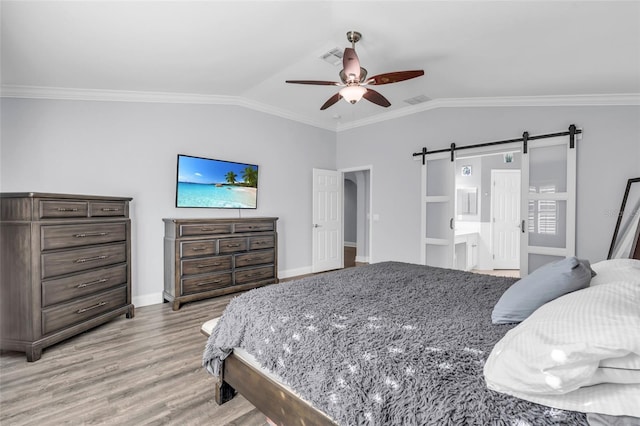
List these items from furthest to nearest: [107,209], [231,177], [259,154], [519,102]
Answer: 1. [259,154]
2. [231,177]
3. [519,102]
4. [107,209]

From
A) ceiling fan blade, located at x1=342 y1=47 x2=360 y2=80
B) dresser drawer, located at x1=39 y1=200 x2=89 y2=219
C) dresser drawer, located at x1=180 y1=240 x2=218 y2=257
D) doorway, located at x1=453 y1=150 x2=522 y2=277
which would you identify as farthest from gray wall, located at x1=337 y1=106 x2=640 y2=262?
dresser drawer, located at x1=39 y1=200 x2=89 y2=219

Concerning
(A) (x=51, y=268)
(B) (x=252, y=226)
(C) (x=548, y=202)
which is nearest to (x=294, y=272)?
(B) (x=252, y=226)

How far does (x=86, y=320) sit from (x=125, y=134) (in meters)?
2.13

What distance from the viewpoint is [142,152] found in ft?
12.4

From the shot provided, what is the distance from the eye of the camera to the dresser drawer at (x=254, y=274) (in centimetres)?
410

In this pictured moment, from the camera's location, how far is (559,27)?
2.39m

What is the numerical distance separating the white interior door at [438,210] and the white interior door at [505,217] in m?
2.07

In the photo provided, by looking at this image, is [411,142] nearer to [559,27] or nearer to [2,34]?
[559,27]

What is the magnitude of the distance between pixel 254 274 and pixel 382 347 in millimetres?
3341

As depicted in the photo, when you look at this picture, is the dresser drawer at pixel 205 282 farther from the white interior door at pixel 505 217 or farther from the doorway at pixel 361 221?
the white interior door at pixel 505 217

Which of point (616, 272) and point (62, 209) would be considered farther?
point (62, 209)

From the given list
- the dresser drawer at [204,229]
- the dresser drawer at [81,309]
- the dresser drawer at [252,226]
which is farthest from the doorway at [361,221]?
the dresser drawer at [81,309]

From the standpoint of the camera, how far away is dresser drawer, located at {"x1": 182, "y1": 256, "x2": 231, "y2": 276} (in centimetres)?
362

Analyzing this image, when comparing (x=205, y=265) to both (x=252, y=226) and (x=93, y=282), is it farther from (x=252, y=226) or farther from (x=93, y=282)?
(x=93, y=282)
